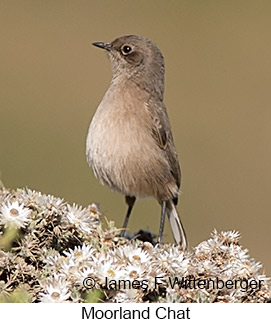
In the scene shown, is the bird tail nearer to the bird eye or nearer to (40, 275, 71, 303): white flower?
the bird eye

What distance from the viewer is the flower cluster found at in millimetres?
3553

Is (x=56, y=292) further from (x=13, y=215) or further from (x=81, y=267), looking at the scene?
(x=13, y=215)

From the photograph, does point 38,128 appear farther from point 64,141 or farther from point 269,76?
point 269,76

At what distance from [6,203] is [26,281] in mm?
417

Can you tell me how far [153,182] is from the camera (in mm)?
6395

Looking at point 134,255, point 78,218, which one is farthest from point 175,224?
point 134,255

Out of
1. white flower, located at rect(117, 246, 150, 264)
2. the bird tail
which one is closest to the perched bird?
the bird tail

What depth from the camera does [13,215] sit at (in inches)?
146

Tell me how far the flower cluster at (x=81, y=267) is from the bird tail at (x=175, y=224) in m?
2.33

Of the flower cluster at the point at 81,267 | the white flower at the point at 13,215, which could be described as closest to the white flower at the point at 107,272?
the flower cluster at the point at 81,267

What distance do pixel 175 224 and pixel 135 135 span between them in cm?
104

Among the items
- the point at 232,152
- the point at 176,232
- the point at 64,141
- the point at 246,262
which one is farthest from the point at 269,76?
the point at 246,262

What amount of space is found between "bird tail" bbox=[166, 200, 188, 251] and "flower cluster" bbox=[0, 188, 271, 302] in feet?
7.64

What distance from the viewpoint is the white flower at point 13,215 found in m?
3.71
